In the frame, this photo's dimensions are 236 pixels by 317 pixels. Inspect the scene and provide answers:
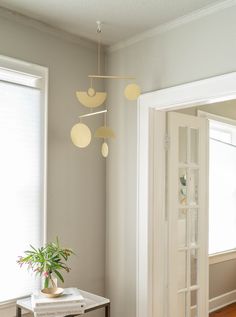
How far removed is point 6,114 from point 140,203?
122cm

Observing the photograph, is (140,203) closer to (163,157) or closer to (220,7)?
(163,157)

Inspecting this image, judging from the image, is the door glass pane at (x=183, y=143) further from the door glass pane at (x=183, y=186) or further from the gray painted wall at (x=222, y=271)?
the gray painted wall at (x=222, y=271)

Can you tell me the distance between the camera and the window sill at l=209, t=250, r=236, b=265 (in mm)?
4180

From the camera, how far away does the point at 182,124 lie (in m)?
3.26

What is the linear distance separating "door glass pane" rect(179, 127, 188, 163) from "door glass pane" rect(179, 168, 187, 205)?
0.10 m

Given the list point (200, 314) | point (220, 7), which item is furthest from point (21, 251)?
point (220, 7)

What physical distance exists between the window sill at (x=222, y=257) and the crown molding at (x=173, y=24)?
243 cm

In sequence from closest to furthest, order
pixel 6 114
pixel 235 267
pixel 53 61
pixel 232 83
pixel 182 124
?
pixel 232 83
pixel 6 114
pixel 53 61
pixel 182 124
pixel 235 267

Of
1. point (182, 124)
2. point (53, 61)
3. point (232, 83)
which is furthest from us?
point (182, 124)

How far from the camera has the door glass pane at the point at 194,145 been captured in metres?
3.35

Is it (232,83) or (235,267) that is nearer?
(232,83)

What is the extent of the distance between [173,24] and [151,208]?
141 cm

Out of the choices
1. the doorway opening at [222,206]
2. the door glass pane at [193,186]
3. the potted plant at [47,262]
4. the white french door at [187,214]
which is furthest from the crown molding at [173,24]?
the potted plant at [47,262]

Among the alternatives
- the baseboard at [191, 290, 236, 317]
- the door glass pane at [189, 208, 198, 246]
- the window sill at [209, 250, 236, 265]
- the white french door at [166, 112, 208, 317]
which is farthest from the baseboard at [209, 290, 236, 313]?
the door glass pane at [189, 208, 198, 246]
